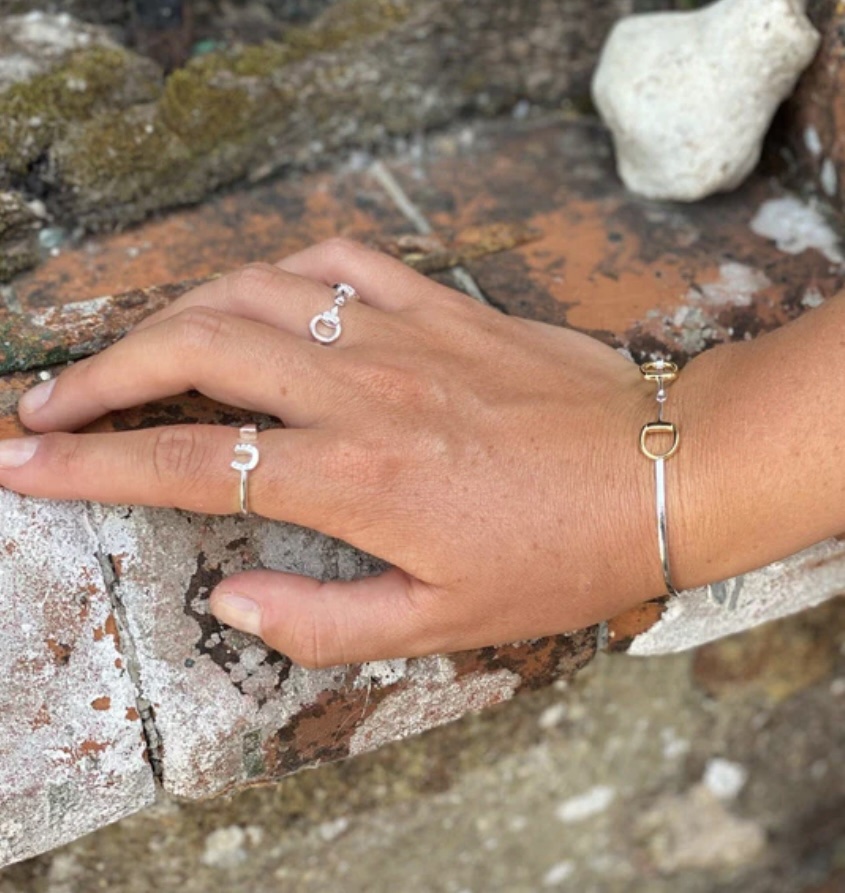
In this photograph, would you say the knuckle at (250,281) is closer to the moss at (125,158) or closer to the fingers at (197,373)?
the fingers at (197,373)

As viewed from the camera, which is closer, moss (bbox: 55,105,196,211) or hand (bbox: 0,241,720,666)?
hand (bbox: 0,241,720,666)

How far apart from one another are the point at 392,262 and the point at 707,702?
128 cm

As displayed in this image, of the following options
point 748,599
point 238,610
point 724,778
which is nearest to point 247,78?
point 238,610

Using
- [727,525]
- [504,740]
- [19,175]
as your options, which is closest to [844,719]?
[504,740]

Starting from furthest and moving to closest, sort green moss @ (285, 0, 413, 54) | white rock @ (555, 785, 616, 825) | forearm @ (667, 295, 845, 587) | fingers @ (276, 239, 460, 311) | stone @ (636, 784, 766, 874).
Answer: stone @ (636, 784, 766, 874)
white rock @ (555, 785, 616, 825)
green moss @ (285, 0, 413, 54)
fingers @ (276, 239, 460, 311)
forearm @ (667, 295, 845, 587)

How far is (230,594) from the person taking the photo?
4.05ft

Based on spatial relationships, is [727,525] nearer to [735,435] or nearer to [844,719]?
[735,435]

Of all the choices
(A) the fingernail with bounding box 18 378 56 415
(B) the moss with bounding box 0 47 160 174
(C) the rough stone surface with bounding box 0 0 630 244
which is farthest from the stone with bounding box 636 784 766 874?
(B) the moss with bounding box 0 47 160 174

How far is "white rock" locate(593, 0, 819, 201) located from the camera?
1.67 metres

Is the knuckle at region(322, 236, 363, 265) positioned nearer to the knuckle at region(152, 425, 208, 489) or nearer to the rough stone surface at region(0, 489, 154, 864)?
the knuckle at region(152, 425, 208, 489)

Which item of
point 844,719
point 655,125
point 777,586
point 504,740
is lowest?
point 844,719

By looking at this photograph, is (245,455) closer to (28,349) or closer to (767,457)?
(28,349)

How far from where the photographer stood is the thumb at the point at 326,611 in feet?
4.00

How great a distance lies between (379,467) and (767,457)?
18.7 inches
